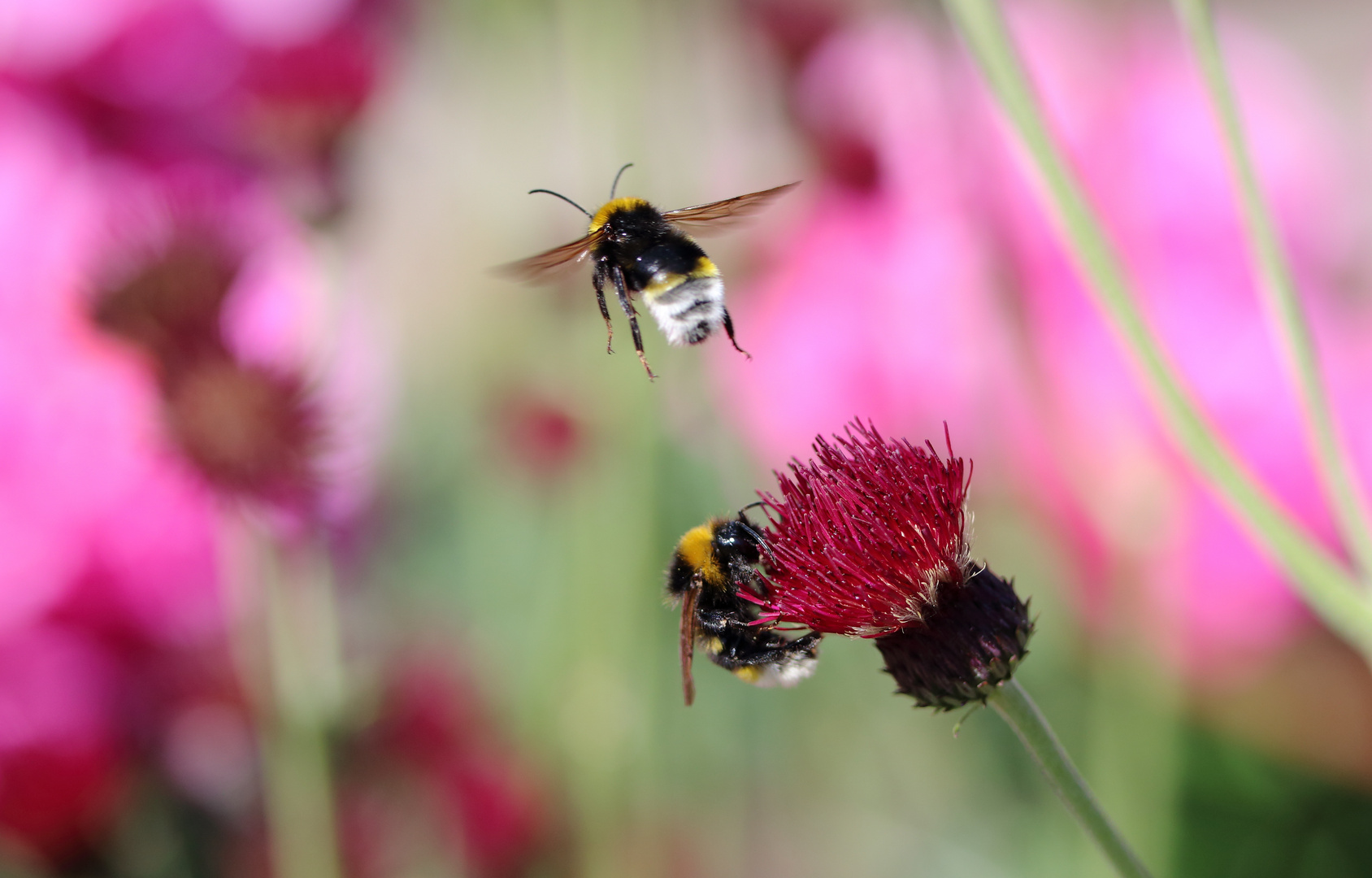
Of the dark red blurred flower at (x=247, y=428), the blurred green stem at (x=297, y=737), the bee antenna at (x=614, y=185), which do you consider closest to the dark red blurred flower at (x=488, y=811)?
the blurred green stem at (x=297, y=737)

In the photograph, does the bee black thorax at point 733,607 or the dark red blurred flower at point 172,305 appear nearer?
the bee black thorax at point 733,607

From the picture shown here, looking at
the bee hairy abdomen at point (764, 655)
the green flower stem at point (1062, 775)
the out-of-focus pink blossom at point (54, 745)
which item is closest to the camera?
the green flower stem at point (1062, 775)

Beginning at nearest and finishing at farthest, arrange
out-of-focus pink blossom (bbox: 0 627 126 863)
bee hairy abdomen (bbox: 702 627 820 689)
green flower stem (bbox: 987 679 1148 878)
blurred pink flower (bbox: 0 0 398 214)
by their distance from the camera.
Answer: green flower stem (bbox: 987 679 1148 878) < bee hairy abdomen (bbox: 702 627 820 689) < out-of-focus pink blossom (bbox: 0 627 126 863) < blurred pink flower (bbox: 0 0 398 214)

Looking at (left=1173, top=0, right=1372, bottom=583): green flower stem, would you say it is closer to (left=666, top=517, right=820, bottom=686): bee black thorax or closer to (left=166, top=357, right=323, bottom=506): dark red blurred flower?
(left=666, top=517, right=820, bottom=686): bee black thorax

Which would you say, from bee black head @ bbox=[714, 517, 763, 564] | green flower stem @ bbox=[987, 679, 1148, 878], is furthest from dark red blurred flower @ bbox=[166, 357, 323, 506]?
green flower stem @ bbox=[987, 679, 1148, 878]

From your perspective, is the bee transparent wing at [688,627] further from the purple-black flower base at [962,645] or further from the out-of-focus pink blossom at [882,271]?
the out-of-focus pink blossom at [882,271]

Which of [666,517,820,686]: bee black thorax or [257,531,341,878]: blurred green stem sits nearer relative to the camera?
[666,517,820,686]: bee black thorax
